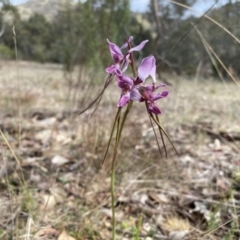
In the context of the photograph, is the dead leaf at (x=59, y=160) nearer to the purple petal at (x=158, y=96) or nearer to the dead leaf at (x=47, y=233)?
the dead leaf at (x=47, y=233)

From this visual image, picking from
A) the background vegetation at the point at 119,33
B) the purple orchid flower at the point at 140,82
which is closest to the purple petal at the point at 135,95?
the purple orchid flower at the point at 140,82

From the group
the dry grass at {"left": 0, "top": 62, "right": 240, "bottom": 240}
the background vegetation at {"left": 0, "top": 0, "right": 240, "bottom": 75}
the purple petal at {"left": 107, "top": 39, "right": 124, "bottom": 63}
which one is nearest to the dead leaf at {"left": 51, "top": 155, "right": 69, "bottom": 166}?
the dry grass at {"left": 0, "top": 62, "right": 240, "bottom": 240}

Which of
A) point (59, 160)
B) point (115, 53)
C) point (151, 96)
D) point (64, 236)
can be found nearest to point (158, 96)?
point (151, 96)

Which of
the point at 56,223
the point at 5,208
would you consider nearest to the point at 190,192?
the point at 56,223

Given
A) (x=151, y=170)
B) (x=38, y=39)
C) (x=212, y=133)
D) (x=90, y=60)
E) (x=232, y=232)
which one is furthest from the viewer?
(x=38, y=39)

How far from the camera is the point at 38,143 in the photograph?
193 centimetres

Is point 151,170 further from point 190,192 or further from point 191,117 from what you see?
point 191,117

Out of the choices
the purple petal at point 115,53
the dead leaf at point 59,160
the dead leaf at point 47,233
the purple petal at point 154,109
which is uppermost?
the purple petal at point 115,53

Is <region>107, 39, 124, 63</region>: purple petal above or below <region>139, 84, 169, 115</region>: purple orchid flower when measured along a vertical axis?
above

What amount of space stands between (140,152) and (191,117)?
1114 millimetres

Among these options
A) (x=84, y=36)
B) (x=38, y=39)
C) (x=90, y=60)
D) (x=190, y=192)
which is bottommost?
(x=190, y=192)

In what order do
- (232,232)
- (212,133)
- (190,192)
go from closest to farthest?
(232,232), (190,192), (212,133)

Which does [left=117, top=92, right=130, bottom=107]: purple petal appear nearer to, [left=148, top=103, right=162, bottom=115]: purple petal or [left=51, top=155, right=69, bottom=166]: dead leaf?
[left=148, top=103, right=162, bottom=115]: purple petal

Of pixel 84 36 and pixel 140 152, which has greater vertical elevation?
pixel 84 36
